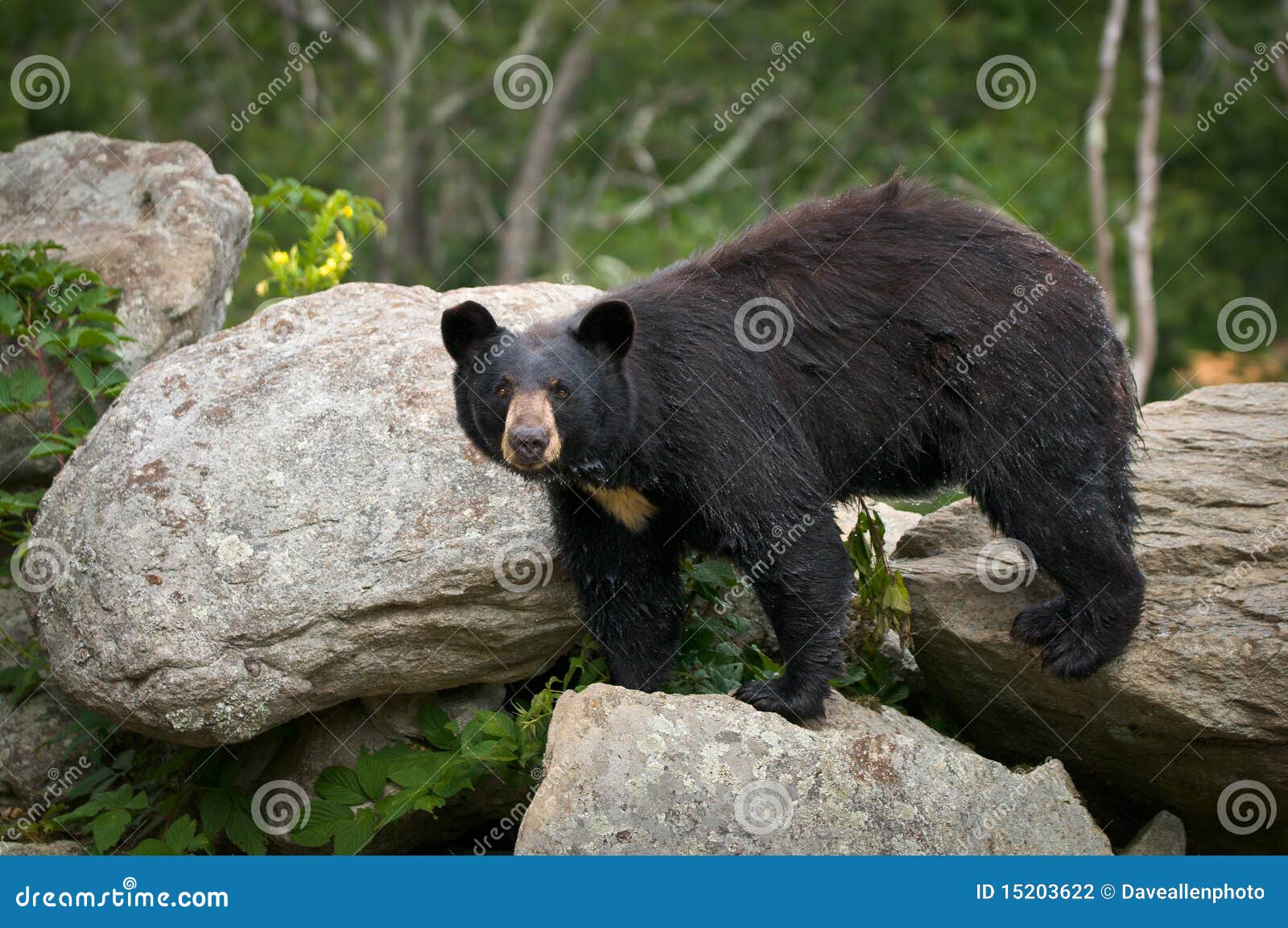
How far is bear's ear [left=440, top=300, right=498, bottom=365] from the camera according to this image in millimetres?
6609

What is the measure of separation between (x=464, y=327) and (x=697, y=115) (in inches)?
988

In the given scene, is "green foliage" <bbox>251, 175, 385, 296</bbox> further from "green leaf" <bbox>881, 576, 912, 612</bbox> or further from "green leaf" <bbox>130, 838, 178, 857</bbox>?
"green leaf" <bbox>881, 576, 912, 612</bbox>

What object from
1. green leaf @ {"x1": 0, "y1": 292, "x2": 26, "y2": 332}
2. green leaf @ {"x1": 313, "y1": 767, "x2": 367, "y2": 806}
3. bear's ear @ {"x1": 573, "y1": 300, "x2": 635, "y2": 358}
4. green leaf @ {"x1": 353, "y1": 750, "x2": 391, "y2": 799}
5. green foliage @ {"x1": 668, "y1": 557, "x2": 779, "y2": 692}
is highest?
bear's ear @ {"x1": 573, "y1": 300, "x2": 635, "y2": 358}

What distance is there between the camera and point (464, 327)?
670 cm

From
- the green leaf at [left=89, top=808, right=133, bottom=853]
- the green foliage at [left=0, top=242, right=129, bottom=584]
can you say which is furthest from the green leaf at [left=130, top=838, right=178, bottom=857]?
the green foliage at [left=0, top=242, right=129, bottom=584]

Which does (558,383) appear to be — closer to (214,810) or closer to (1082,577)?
(1082,577)

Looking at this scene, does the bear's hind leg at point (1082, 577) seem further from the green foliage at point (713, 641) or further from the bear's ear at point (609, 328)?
the bear's ear at point (609, 328)

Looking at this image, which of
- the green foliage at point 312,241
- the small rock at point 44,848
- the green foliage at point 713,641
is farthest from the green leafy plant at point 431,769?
the green foliage at point 312,241

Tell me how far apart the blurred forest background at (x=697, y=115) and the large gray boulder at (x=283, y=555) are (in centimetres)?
1979

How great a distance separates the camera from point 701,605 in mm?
7832

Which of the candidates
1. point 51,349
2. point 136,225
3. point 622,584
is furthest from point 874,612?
point 136,225

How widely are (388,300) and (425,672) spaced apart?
2320 mm

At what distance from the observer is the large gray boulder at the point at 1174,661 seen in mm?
6785

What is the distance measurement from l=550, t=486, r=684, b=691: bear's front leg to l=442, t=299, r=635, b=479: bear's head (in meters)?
0.40
